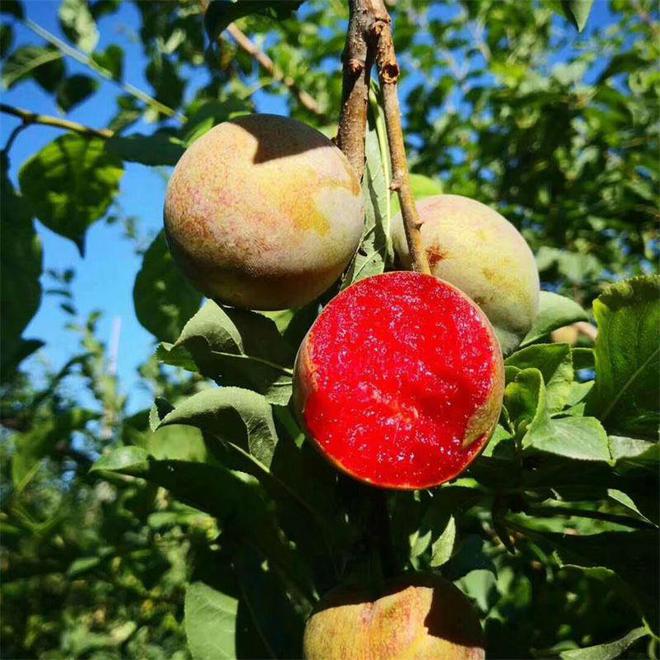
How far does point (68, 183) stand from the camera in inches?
80.4

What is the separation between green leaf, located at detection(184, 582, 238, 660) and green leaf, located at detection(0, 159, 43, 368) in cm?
64

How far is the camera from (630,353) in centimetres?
108

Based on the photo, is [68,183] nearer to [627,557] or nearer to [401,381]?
[401,381]

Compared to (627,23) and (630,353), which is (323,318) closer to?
(630,353)

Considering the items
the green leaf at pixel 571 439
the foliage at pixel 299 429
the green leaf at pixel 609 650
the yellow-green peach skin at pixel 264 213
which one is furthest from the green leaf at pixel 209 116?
the green leaf at pixel 609 650

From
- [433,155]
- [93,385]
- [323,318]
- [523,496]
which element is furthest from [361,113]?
[93,385]

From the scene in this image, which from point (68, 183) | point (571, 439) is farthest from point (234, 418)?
point (68, 183)

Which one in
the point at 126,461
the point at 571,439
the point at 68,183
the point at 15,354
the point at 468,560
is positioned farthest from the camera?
the point at 68,183

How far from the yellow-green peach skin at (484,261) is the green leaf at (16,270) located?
0.86m

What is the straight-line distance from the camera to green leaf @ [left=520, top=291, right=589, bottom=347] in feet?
4.52

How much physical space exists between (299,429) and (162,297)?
548 millimetres

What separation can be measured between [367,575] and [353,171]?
2.17 ft

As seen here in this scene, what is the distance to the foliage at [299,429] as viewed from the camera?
107 cm

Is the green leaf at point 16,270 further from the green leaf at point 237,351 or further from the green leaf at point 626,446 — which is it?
the green leaf at point 626,446
